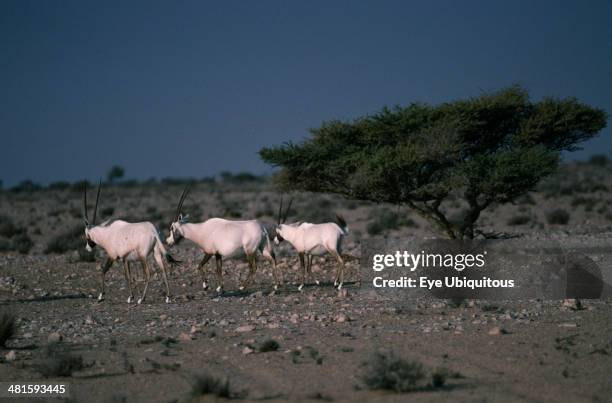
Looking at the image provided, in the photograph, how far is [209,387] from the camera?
7434mm

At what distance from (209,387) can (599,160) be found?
3259 inches

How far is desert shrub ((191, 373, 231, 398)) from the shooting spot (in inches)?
291

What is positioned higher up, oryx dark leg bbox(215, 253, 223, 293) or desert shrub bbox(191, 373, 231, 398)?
oryx dark leg bbox(215, 253, 223, 293)

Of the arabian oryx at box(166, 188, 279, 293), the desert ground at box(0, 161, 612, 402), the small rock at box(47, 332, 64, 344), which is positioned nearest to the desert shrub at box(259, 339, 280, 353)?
the desert ground at box(0, 161, 612, 402)

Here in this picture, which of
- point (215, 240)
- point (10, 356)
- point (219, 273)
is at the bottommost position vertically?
point (10, 356)

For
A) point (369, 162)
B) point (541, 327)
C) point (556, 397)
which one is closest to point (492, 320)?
point (541, 327)

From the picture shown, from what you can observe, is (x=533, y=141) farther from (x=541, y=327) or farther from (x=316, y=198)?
(x=316, y=198)

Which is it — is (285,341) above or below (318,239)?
below

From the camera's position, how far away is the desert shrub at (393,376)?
24.5 ft

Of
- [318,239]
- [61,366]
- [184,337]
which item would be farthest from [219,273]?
[61,366]

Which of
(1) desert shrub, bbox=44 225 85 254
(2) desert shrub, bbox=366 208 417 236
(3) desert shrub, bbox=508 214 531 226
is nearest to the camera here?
(1) desert shrub, bbox=44 225 85 254

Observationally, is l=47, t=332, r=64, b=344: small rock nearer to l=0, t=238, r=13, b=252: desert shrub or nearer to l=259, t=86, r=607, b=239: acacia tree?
l=259, t=86, r=607, b=239: acacia tree

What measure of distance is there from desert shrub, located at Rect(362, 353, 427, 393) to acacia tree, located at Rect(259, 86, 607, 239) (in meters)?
7.87

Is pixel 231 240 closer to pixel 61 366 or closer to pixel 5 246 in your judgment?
pixel 61 366
